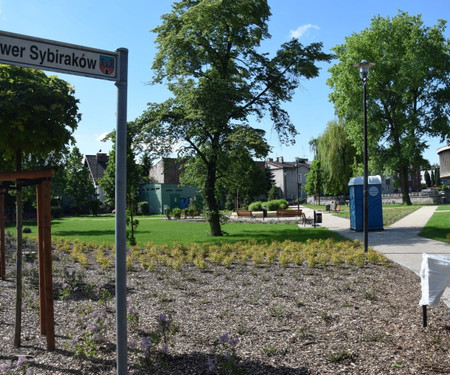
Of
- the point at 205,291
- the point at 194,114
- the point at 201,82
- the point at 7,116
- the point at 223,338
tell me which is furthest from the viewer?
the point at 201,82

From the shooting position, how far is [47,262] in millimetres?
4629

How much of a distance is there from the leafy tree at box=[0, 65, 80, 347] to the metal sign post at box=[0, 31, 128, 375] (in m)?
2.18

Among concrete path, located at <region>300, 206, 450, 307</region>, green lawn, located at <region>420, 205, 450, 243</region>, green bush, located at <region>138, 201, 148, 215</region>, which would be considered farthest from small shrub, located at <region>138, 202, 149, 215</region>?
green lawn, located at <region>420, 205, 450, 243</region>

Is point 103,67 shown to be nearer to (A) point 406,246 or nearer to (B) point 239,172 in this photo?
(A) point 406,246

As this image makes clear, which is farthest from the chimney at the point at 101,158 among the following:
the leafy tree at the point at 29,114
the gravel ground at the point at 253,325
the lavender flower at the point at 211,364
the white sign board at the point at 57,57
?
the white sign board at the point at 57,57

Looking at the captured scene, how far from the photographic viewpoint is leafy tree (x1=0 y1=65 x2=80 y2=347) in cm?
493

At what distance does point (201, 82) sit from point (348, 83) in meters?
20.5

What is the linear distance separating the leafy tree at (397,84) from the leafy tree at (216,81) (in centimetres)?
1702

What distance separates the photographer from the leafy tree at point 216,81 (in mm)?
17812

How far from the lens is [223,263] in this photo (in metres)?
10.7

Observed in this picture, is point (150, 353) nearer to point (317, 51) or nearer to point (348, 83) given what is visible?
point (317, 51)

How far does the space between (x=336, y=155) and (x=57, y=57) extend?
4939 centimetres

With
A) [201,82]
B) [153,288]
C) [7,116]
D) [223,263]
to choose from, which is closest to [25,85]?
[7,116]

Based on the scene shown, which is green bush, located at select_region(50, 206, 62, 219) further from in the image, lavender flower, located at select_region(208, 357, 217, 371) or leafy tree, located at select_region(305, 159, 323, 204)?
lavender flower, located at select_region(208, 357, 217, 371)
